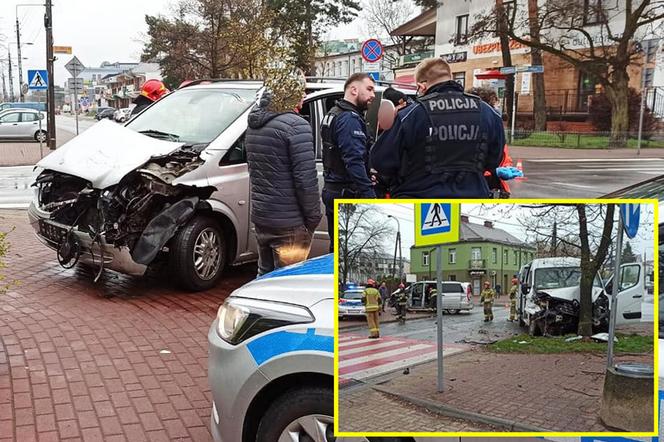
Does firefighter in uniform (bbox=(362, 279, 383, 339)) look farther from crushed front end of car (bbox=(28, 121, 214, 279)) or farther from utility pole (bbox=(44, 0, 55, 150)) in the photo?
utility pole (bbox=(44, 0, 55, 150))

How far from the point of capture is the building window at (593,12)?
36.4m

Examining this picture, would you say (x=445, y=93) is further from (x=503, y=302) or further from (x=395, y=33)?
(x=395, y=33)

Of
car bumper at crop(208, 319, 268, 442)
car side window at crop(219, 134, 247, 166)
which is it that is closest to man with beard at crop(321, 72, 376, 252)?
car side window at crop(219, 134, 247, 166)

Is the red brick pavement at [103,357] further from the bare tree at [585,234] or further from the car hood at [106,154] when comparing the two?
the bare tree at [585,234]

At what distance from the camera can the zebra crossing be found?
73.8 inches

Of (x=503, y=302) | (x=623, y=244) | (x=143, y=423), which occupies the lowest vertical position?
(x=143, y=423)

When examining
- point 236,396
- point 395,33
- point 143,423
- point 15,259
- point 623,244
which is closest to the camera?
point 623,244

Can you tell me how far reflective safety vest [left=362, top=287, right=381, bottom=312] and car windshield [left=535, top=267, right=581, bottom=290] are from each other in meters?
0.43

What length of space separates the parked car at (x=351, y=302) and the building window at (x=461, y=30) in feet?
158

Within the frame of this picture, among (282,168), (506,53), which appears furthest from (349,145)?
(506,53)

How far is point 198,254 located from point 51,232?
152 cm

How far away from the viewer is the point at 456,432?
1905 millimetres

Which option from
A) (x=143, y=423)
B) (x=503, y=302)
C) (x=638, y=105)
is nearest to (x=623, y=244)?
(x=503, y=302)

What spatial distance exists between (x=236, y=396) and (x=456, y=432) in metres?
1.37
